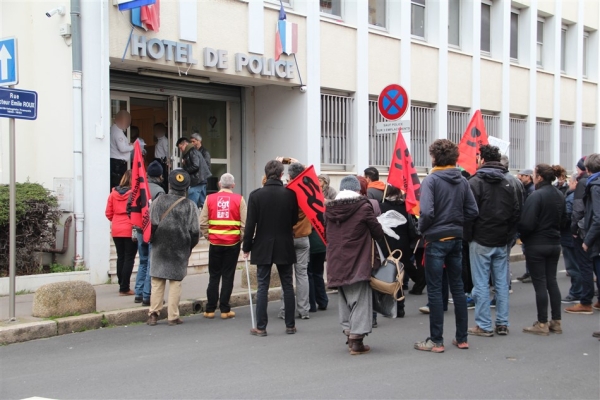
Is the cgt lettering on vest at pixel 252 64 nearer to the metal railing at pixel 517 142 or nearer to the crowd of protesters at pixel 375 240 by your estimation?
the crowd of protesters at pixel 375 240

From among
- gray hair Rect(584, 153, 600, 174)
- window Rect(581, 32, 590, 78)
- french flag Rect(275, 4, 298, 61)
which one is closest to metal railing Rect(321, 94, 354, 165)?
french flag Rect(275, 4, 298, 61)

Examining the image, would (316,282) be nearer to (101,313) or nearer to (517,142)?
(101,313)

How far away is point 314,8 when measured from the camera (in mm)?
14875

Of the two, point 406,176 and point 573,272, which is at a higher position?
point 406,176

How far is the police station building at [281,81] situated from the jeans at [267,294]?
4080mm

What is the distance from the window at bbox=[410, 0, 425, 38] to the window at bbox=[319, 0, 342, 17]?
2802 millimetres

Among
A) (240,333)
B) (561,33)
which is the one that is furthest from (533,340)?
(561,33)

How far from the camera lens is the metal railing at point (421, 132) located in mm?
17984

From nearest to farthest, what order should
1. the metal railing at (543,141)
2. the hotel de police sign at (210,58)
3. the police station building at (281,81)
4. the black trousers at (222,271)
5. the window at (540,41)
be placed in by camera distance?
the black trousers at (222,271) < the police station building at (281,81) < the hotel de police sign at (210,58) < the metal railing at (543,141) < the window at (540,41)

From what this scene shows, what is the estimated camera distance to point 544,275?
7.75 metres

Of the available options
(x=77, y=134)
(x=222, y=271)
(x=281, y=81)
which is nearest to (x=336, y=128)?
(x=281, y=81)

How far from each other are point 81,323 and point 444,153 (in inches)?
184

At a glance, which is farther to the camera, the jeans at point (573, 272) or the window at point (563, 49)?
the window at point (563, 49)

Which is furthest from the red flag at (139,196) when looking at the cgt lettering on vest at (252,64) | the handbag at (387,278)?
the cgt lettering on vest at (252,64)
